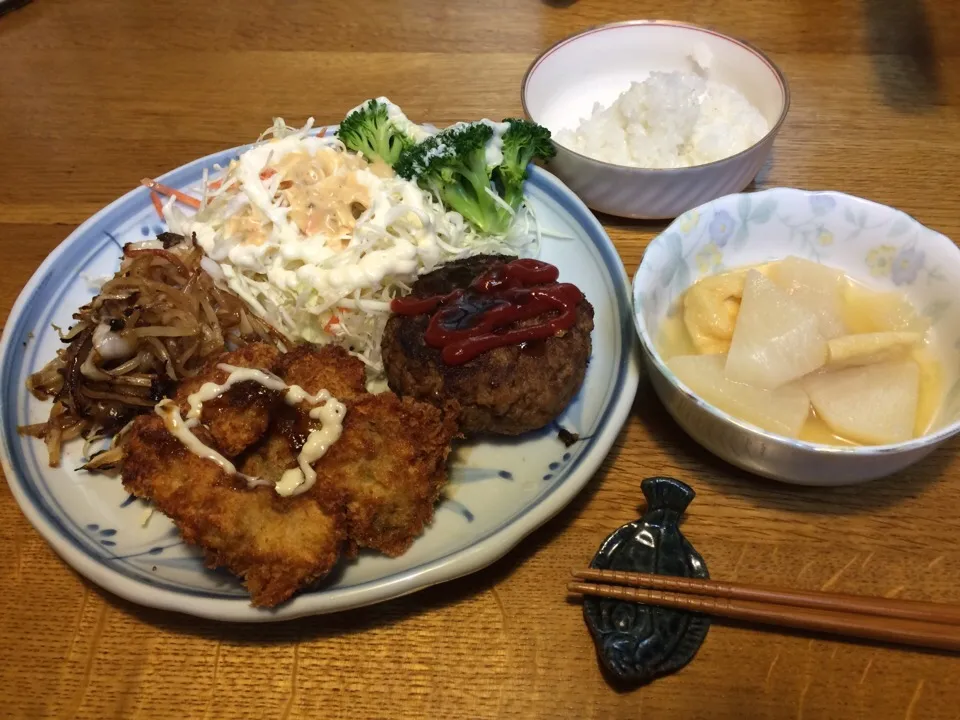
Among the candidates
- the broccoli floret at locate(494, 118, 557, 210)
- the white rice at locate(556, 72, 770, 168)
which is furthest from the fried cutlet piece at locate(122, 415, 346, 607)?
the white rice at locate(556, 72, 770, 168)

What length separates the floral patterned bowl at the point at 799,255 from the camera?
83.6 inches

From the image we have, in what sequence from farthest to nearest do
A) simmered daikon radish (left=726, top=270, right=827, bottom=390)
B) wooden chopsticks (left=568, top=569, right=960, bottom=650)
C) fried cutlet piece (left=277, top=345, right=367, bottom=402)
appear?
fried cutlet piece (left=277, top=345, right=367, bottom=402) < simmered daikon radish (left=726, top=270, right=827, bottom=390) < wooden chopsticks (left=568, top=569, right=960, bottom=650)

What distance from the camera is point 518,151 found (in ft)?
10.2

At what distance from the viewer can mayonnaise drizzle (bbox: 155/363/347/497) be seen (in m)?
2.19

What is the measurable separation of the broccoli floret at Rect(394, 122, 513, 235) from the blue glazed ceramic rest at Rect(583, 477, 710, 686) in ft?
4.90

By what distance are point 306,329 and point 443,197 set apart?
89 centimetres

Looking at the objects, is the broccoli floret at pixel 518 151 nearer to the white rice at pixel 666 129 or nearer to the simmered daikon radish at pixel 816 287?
the white rice at pixel 666 129

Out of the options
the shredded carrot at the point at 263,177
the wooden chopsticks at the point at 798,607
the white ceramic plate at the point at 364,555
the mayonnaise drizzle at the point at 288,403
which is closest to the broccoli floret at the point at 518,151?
the white ceramic plate at the point at 364,555

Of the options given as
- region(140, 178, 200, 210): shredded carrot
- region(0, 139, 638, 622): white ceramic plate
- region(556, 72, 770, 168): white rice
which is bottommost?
region(0, 139, 638, 622): white ceramic plate

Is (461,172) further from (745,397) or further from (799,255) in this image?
(745,397)

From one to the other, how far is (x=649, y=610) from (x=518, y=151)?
80.5 inches

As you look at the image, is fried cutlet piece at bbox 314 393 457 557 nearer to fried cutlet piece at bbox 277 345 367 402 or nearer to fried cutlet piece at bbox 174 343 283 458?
fried cutlet piece at bbox 277 345 367 402

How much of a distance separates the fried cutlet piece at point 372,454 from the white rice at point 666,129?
178cm

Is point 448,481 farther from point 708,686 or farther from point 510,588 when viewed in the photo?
point 708,686
